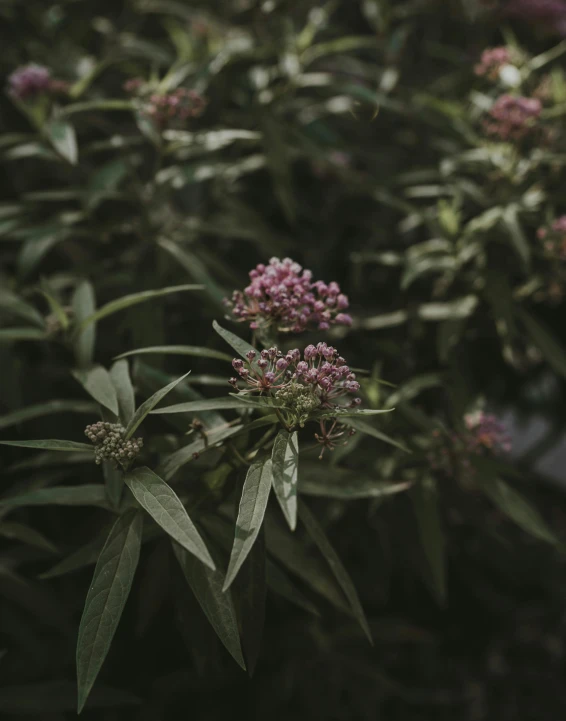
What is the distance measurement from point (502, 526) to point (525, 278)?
168cm

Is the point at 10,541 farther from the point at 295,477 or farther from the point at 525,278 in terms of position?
the point at 525,278

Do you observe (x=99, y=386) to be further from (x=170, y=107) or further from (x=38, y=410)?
(x=170, y=107)

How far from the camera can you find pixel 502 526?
3.44 metres

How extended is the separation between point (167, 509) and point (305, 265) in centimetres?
159

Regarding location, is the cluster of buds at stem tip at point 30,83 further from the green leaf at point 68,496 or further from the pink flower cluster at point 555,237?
the pink flower cluster at point 555,237

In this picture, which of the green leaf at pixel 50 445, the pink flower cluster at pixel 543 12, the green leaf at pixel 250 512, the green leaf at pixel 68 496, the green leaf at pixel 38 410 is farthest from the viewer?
the pink flower cluster at pixel 543 12

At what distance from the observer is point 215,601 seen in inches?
44.1

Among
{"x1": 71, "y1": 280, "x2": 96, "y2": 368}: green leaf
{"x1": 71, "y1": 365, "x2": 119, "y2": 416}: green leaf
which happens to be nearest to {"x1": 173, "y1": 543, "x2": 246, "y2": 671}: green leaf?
{"x1": 71, "y1": 365, "x2": 119, "y2": 416}: green leaf

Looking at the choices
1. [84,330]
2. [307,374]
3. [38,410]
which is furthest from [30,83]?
[307,374]

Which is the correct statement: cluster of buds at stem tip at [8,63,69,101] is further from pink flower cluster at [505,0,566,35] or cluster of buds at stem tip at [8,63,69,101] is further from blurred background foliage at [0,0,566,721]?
pink flower cluster at [505,0,566,35]

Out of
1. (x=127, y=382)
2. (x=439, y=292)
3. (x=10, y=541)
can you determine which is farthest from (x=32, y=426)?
(x=439, y=292)

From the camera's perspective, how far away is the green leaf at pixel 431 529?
1.67 meters

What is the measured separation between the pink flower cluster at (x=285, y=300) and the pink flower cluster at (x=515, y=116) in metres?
0.93

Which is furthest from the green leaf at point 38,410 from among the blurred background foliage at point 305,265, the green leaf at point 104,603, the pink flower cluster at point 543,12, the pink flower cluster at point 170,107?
the pink flower cluster at point 543,12
